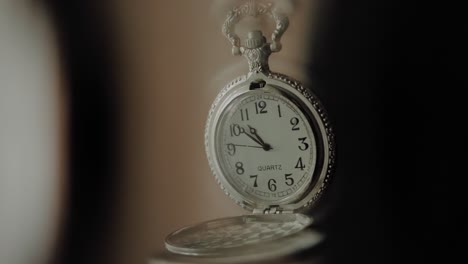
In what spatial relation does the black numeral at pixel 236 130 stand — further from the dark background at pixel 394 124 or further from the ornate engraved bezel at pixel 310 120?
the dark background at pixel 394 124

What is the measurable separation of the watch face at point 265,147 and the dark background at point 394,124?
0.20ft

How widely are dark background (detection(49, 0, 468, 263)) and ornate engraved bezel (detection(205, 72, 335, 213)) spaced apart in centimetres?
2

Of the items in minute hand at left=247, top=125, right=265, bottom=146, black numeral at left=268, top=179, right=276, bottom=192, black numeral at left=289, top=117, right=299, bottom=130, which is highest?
black numeral at left=289, top=117, right=299, bottom=130

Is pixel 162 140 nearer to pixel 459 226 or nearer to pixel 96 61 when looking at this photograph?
pixel 96 61

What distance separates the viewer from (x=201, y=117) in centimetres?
114

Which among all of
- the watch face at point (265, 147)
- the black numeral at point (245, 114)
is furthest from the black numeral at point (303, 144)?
the black numeral at point (245, 114)

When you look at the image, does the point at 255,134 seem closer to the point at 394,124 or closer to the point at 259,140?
the point at 259,140

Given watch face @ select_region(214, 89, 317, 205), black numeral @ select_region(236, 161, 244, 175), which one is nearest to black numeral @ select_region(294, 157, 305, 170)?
watch face @ select_region(214, 89, 317, 205)

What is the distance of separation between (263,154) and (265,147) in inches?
0.6

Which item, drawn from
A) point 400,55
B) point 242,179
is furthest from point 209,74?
point 400,55

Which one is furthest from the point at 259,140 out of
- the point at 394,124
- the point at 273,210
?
the point at 394,124

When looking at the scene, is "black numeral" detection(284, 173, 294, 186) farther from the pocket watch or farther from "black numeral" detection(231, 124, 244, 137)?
"black numeral" detection(231, 124, 244, 137)

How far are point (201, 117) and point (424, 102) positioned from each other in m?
0.42

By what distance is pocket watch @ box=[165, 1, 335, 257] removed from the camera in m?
1.02
